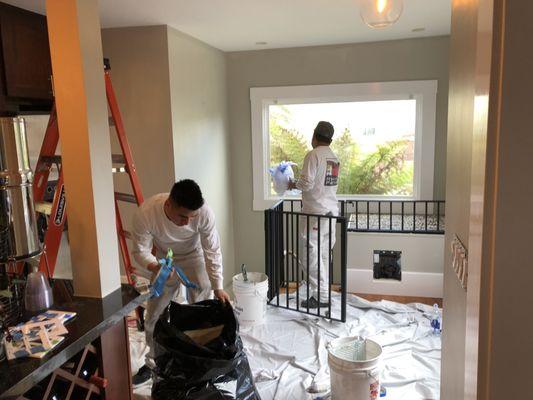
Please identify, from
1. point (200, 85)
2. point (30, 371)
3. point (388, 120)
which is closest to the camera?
point (30, 371)

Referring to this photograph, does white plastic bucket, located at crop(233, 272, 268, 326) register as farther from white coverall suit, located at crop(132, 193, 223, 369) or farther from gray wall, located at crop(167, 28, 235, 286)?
gray wall, located at crop(167, 28, 235, 286)

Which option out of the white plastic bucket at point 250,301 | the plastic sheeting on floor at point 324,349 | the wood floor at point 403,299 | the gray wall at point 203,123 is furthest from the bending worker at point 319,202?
the gray wall at point 203,123

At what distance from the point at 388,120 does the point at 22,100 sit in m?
3.25

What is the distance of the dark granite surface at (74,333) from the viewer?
1.21 metres

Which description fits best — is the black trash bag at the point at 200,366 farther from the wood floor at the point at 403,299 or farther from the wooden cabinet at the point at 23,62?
the wood floor at the point at 403,299

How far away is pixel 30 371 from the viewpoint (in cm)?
124

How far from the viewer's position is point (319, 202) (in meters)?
3.74

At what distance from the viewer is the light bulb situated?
2092 mm

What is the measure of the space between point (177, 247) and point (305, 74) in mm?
2487

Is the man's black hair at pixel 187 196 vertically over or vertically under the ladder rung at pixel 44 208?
over

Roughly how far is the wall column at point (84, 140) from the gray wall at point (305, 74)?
3025mm

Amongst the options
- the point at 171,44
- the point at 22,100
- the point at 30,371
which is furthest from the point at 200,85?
the point at 30,371

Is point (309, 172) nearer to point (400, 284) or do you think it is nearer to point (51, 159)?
point (400, 284)

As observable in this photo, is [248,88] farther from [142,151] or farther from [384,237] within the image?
[384,237]
